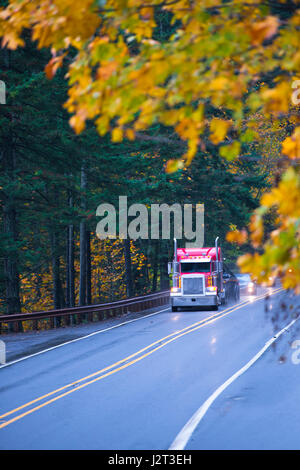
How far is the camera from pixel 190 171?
37.2 m

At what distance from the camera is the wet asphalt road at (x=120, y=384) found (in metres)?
9.84

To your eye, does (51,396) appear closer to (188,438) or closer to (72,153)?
(188,438)

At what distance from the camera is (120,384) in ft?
46.4

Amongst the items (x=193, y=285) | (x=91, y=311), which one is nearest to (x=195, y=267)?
(x=193, y=285)

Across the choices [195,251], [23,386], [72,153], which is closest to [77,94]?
[23,386]

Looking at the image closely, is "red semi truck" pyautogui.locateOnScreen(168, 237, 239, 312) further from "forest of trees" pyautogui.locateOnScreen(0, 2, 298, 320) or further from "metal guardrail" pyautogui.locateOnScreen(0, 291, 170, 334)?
"forest of trees" pyautogui.locateOnScreen(0, 2, 298, 320)

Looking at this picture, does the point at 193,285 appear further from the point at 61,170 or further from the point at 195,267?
the point at 61,170

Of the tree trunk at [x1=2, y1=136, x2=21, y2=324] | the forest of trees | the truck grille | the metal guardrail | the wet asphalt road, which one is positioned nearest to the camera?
the wet asphalt road

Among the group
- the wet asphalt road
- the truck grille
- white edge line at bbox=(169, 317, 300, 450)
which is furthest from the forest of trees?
white edge line at bbox=(169, 317, 300, 450)

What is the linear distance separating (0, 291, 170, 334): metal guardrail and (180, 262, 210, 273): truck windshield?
345 cm

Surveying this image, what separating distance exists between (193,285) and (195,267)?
3.61 feet

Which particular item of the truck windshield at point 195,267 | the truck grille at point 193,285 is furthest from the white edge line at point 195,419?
the truck windshield at point 195,267

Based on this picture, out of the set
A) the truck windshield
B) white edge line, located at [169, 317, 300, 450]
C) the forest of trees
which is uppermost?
the forest of trees

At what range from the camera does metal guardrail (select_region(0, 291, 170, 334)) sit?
24344 millimetres
